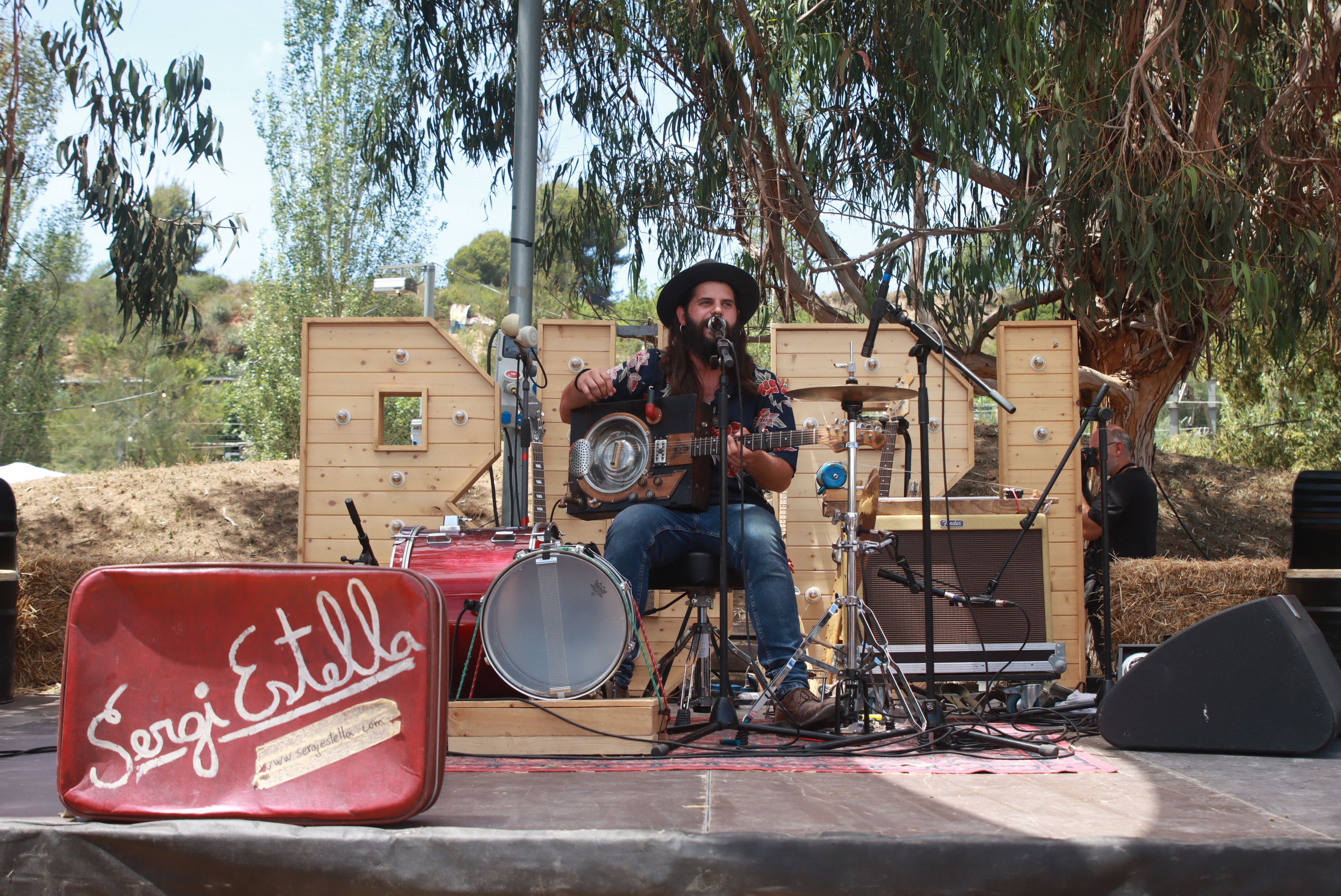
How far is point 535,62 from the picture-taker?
6461 mm

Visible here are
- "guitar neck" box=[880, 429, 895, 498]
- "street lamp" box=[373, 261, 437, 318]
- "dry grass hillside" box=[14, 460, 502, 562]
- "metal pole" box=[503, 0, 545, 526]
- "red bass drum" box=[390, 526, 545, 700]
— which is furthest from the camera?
"street lamp" box=[373, 261, 437, 318]

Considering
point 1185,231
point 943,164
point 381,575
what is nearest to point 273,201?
point 943,164

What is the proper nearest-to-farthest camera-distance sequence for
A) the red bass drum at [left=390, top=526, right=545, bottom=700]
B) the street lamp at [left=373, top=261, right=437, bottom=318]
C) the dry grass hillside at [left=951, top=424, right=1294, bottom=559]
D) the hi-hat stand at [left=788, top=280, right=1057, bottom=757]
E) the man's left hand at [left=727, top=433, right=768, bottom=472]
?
the hi-hat stand at [left=788, top=280, right=1057, bottom=757]
the red bass drum at [left=390, top=526, right=545, bottom=700]
the man's left hand at [left=727, top=433, right=768, bottom=472]
the dry grass hillside at [left=951, top=424, right=1294, bottom=559]
the street lamp at [left=373, top=261, right=437, bottom=318]

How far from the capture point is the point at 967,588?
15.5 ft

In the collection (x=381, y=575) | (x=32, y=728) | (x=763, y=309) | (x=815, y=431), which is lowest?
(x=32, y=728)

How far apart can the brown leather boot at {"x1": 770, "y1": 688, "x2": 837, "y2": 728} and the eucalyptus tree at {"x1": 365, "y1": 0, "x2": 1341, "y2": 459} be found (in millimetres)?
4132

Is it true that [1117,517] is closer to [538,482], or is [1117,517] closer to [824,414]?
[824,414]

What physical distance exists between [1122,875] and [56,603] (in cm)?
548

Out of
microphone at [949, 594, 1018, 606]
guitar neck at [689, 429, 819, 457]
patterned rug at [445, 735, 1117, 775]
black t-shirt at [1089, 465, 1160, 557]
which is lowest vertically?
patterned rug at [445, 735, 1117, 775]

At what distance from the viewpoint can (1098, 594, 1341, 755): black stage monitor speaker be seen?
3.24 m

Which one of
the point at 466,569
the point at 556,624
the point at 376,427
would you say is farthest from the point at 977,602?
the point at 376,427

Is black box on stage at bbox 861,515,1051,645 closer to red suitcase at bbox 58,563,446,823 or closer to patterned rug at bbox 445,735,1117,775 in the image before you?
patterned rug at bbox 445,735,1117,775

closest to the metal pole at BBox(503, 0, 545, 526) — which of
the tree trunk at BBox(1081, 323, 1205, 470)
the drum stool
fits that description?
the drum stool

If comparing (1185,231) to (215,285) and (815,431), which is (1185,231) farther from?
(215,285)
